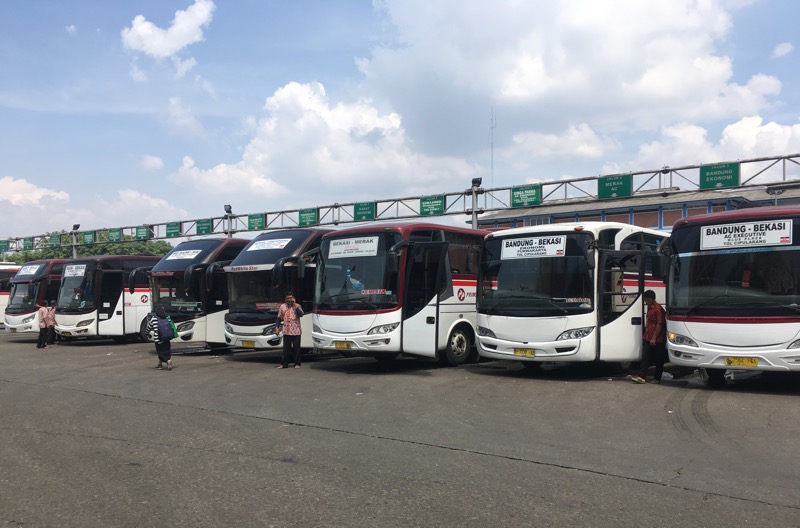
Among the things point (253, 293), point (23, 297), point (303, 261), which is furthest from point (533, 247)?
point (23, 297)

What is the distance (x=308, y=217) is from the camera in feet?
130

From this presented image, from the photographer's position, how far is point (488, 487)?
238 inches

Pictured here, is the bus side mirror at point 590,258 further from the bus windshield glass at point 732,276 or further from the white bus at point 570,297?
the bus windshield glass at point 732,276

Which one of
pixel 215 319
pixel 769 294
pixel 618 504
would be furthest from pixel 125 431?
pixel 215 319

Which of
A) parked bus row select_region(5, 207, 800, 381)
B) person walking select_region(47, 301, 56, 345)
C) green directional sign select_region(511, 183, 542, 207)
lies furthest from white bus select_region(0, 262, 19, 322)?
green directional sign select_region(511, 183, 542, 207)

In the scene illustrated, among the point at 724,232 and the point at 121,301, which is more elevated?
the point at 724,232

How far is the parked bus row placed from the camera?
11.1 m

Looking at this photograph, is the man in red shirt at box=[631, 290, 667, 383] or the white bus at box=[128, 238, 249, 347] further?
the white bus at box=[128, 238, 249, 347]

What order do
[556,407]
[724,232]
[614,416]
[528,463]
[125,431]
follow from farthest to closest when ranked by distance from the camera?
[724,232] < [556,407] < [614,416] < [125,431] < [528,463]

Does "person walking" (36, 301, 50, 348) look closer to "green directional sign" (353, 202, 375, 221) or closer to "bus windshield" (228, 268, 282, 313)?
"bus windshield" (228, 268, 282, 313)

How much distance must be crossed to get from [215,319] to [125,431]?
11.0m

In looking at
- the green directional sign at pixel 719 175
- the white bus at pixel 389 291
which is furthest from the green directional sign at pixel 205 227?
the white bus at pixel 389 291

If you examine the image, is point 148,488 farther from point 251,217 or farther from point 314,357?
point 251,217

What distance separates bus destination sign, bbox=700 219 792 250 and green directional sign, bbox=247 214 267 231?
32.7 meters
